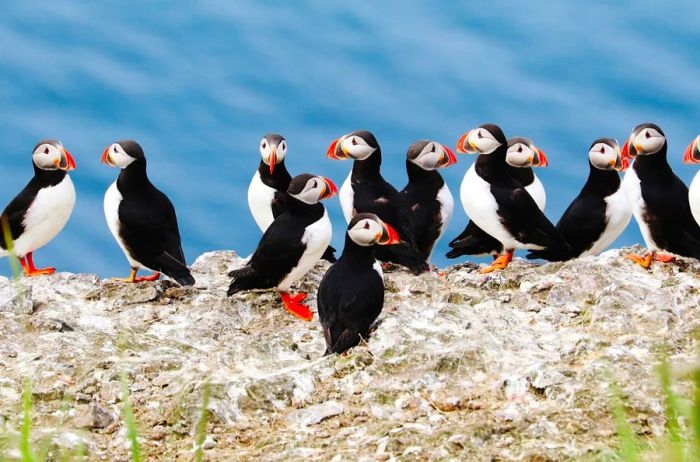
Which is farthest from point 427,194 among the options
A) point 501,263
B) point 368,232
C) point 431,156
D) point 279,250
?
point 368,232

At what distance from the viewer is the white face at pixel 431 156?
11.2 metres

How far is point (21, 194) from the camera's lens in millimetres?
11633

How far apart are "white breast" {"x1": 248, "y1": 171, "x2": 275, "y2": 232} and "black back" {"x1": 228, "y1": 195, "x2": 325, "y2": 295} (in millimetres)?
1623

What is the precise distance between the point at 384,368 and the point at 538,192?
4.79 m

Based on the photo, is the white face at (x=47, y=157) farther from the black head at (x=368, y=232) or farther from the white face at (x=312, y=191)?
the black head at (x=368, y=232)

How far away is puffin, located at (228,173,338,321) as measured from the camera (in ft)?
30.2

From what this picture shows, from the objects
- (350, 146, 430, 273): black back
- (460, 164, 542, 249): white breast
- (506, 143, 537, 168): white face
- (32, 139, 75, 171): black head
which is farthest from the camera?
(32, 139, 75, 171): black head

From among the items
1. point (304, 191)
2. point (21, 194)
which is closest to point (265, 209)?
point (304, 191)

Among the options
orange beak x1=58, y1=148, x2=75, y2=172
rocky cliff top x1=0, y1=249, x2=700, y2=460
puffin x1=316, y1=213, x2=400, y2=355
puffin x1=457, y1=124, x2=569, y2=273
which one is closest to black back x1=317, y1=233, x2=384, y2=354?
puffin x1=316, y1=213, x2=400, y2=355

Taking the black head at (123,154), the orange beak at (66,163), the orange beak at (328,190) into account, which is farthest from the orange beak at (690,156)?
the orange beak at (66,163)

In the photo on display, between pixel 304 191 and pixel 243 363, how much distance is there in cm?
195

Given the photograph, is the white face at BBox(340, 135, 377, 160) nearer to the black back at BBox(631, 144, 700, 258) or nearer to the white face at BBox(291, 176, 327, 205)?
the white face at BBox(291, 176, 327, 205)

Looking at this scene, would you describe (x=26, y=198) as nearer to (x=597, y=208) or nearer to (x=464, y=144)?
(x=464, y=144)

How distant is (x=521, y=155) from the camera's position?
11.2 m
